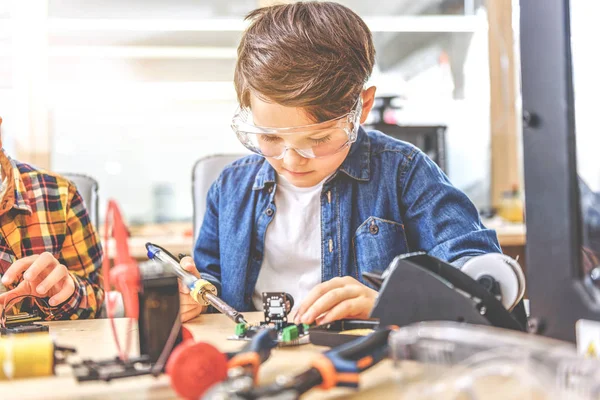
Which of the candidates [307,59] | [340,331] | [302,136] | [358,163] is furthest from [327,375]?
[358,163]

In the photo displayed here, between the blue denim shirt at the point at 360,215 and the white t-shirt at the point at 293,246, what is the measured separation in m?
0.02

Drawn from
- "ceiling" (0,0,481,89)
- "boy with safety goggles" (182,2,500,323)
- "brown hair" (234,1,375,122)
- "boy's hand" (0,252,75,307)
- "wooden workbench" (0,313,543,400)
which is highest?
"ceiling" (0,0,481,89)

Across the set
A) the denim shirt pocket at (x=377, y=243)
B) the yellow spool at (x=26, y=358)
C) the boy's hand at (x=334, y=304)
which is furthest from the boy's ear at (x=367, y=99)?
the yellow spool at (x=26, y=358)

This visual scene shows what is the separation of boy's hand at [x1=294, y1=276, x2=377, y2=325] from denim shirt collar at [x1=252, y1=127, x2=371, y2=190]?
1.53 feet

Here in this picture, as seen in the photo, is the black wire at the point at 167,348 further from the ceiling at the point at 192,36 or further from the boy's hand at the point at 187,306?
the ceiling at the point at 192,36

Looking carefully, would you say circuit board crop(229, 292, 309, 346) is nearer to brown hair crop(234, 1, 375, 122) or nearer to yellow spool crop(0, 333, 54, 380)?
yellow spool crop(0, 333, 54, 380)

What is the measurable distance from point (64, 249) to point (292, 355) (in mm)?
775

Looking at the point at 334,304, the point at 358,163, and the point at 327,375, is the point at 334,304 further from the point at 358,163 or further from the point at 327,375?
the point at 358,163

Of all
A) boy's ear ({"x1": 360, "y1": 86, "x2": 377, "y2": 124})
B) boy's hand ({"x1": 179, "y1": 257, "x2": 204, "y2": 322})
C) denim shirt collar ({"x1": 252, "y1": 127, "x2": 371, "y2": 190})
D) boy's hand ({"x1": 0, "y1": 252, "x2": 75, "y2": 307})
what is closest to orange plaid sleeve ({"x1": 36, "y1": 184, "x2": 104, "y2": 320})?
boy's hand ({"x1": 0, "y1": 252, "x2": 75, "y2": 307})

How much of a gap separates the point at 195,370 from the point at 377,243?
2.62 ft

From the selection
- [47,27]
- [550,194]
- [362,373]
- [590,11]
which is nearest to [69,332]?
[362,373]

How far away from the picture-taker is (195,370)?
53 centimetres

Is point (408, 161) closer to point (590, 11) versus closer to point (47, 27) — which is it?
point (590, 11)

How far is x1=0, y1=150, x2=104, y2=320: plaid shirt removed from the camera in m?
1.20
